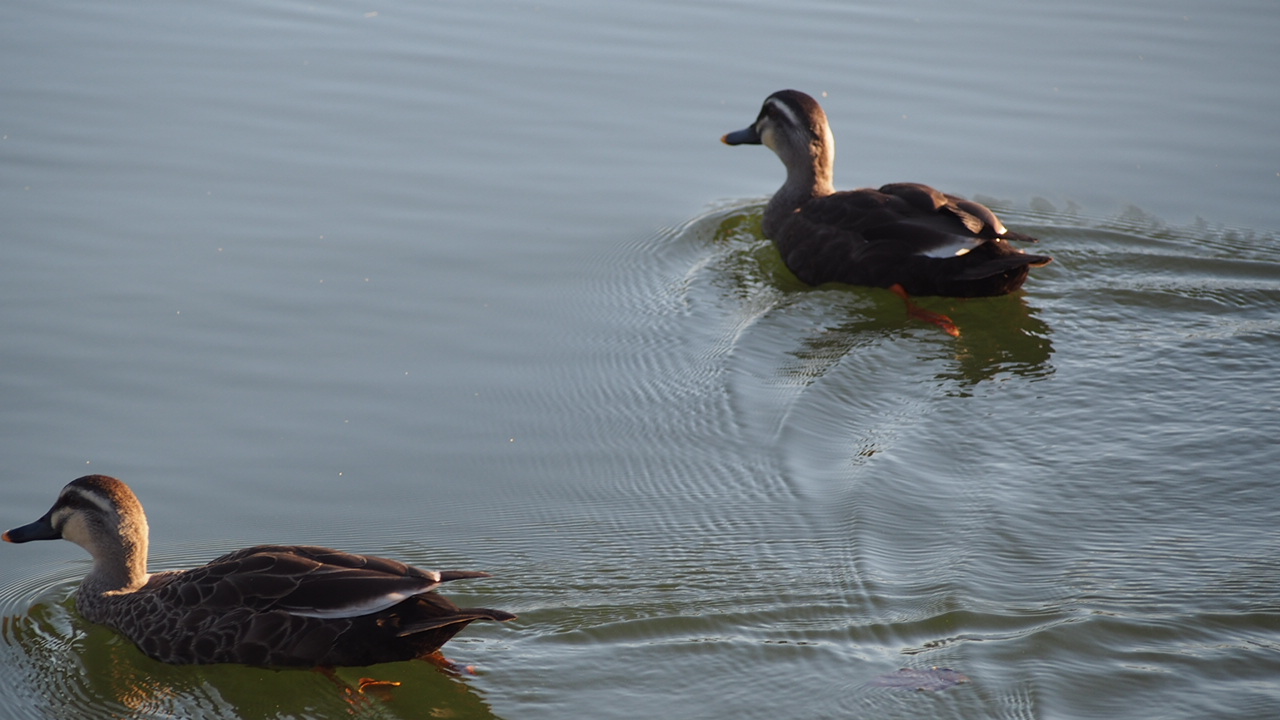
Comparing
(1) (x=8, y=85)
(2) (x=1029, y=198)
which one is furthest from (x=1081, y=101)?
(1) (x=8, y=85)

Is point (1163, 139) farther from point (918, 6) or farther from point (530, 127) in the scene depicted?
point (530, 127)

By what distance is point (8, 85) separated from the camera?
9.98m

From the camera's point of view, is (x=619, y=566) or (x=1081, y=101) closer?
(x=619, y=566)

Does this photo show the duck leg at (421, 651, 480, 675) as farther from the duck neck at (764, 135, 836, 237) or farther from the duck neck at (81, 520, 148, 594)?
the duck neck at (764, 135, 836, 237)

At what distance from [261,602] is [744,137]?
5598mm

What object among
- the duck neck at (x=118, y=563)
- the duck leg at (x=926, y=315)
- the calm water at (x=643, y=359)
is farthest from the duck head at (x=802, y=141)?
the duck neck at (x=118, y=563)

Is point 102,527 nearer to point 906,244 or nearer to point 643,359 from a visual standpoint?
point 643,359

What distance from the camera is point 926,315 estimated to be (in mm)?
7934

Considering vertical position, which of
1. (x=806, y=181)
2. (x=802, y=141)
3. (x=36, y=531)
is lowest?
(x=36, y=531)

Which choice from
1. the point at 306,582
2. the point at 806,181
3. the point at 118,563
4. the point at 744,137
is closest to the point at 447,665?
the point at 306,582

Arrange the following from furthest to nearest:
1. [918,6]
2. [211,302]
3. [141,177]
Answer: [918,6], [141,177], [211,302]

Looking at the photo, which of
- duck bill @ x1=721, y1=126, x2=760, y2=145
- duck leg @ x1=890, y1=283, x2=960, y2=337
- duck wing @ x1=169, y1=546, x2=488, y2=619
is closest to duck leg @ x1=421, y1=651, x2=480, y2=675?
duck wing @ x1=169, y1=546, x2=488, y2=619

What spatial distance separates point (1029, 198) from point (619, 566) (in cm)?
505

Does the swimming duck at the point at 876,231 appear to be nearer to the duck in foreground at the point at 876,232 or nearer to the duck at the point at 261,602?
the duck in foreground at the point at 876,232
